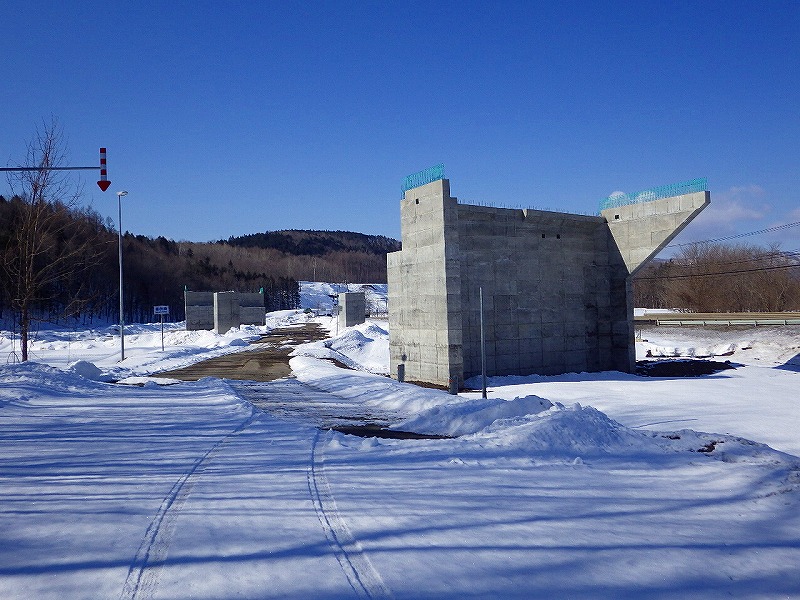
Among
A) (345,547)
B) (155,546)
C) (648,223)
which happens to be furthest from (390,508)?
(648,223)

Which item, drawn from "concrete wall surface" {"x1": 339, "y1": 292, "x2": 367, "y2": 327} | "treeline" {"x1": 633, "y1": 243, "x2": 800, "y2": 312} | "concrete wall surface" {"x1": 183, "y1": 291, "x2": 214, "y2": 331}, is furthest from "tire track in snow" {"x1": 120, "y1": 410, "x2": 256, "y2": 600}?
"treeline" {"x1": 633, "y1": 243, "x2": 800, "y2": 312}

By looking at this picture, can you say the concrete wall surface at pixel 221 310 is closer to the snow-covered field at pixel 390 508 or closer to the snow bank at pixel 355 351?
the snow bank at pixel 355 351

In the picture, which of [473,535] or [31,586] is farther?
[473,535]

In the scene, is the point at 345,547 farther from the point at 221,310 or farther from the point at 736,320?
the point at 221,310

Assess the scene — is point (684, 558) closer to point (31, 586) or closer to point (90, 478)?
point (31, 586)

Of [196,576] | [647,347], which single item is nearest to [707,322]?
[647,347]

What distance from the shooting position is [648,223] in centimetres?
2541

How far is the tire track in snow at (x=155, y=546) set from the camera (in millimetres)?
3979

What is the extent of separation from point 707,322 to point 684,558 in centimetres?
4465

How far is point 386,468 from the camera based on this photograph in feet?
23.5

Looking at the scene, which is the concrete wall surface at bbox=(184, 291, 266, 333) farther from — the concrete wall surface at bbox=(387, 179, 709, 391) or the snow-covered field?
the snow-covered field

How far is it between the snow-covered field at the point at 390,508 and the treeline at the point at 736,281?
57.0 metres

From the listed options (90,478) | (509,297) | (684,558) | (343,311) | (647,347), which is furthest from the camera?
(343,311)

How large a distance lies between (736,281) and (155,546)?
238ft
